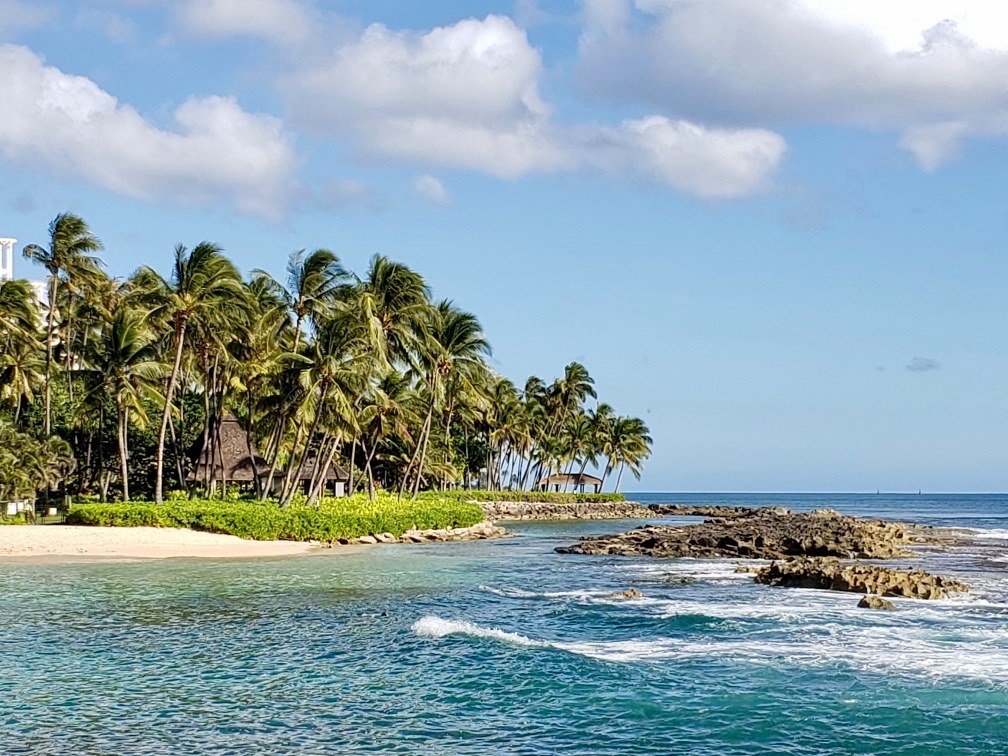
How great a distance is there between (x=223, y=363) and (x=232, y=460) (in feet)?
26.7

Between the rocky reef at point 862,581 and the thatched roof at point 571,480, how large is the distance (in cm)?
7081

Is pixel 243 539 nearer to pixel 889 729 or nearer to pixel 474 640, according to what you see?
pixel 474 640

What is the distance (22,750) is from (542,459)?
8260 centimetres

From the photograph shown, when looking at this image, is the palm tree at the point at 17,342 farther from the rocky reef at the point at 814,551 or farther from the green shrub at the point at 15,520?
the rocky reef at the point at 814,551

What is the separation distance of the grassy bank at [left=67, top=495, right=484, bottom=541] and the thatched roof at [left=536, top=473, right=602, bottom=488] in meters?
55.1

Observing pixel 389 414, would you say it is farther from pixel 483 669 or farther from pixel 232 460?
pixel 483 669

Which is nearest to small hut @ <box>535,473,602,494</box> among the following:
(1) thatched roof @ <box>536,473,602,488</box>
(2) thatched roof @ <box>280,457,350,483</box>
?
(1) thatched roof @ <box>536,473,602,488</box>

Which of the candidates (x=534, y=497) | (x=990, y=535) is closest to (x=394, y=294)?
(x=990, y=535)

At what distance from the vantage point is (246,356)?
1881 inches

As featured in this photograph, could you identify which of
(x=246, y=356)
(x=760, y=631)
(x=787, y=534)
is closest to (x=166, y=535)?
(x=246, y=356)

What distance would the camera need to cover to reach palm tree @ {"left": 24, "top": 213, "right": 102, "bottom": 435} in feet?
159

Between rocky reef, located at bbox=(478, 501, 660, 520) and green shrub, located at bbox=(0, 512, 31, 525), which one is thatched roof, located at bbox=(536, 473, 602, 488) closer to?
rocky reef, located at bbox=(478, 501, 660, 520)

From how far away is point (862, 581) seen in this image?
26078 millimetres

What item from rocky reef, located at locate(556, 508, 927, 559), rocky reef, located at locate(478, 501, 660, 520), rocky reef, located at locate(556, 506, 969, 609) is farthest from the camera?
rocky reef, located at locate(478, 501, 660, 520)
